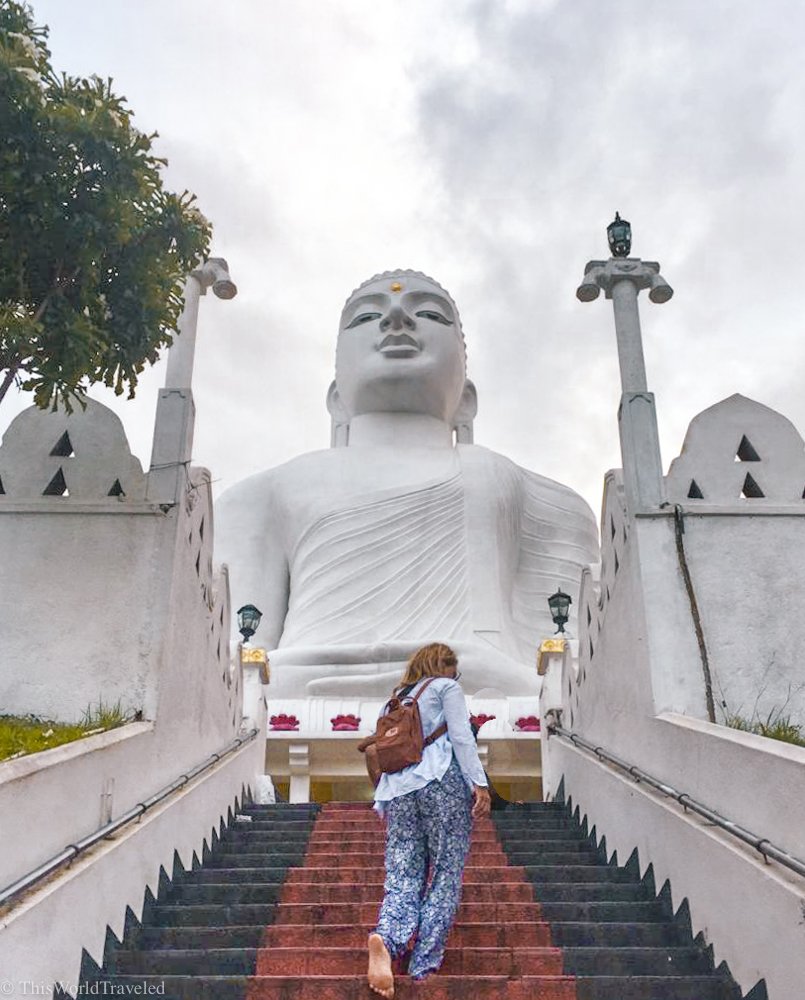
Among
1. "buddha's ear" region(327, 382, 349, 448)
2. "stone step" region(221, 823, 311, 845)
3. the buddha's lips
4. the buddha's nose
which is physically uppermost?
the buddha's nose

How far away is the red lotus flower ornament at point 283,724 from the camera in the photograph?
10038 millimetres

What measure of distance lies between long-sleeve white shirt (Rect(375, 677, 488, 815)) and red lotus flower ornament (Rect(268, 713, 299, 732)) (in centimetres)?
621

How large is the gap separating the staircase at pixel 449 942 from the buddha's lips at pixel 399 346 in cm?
1068

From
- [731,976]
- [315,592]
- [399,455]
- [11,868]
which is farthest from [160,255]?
[399,455]

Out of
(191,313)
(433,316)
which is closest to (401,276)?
(433,316)

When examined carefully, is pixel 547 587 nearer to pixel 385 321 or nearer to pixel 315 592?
pixel 315 592

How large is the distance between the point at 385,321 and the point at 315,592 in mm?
4730

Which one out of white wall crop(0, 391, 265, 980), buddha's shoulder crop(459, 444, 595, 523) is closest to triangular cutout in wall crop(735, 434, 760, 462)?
white wall crop(0, 391, 265, 980)

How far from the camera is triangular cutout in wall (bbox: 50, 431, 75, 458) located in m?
6.39

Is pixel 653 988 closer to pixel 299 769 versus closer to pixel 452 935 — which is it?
pixel 452 935

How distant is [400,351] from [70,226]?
33.4 ft

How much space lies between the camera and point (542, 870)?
529 centimetres

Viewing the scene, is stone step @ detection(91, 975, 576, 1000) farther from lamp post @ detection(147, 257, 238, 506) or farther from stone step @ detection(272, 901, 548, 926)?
lamp post @ detection(147, 257, 238, 506)

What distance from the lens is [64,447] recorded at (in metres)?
6.44
